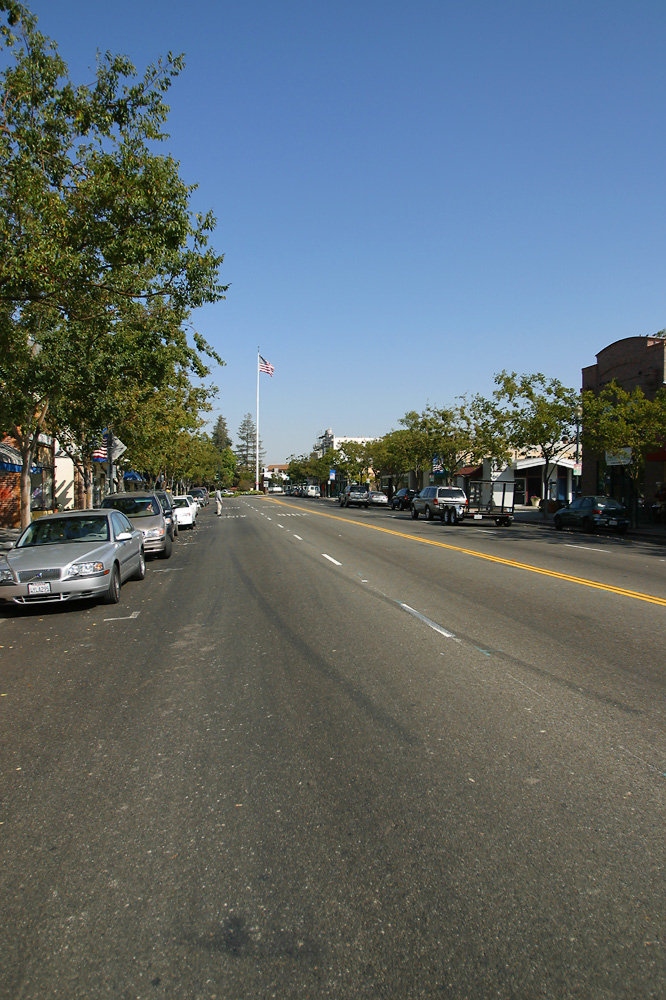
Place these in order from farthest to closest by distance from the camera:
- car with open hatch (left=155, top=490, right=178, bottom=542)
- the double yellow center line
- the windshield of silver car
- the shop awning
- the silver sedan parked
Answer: the shop awning < car with open hatch (left=155, top=490, right=178, bottom=542) < the windshield of silver car < the double yellow center line < the silver sedan parked

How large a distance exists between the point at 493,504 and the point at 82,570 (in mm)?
24059

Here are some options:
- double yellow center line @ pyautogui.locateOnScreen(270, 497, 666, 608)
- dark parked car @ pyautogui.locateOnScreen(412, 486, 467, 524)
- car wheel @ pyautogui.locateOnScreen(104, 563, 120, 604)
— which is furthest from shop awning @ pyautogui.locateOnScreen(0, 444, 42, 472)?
dark parked car @ pyautogui.locateOnScreen(412, 486, 467, 524)

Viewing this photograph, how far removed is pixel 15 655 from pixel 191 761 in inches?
165

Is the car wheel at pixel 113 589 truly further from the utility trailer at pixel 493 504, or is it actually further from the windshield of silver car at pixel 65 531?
the utility trailer at pixel 493 504

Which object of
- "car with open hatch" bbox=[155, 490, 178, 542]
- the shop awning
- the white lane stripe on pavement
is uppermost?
the shop awning

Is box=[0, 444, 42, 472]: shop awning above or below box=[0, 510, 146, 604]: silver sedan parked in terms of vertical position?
above

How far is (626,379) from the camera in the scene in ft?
121

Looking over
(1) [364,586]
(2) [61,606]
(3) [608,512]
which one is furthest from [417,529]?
(2) [61,606]

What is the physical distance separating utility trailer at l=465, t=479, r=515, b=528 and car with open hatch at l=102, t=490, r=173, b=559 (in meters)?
17.0

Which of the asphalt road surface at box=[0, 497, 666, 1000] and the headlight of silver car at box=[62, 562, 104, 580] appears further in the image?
the headlight of silver car at box=[62, 562, 104, 580]

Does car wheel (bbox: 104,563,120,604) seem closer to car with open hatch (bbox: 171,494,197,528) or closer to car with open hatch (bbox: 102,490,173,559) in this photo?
car with open hatch (bbox: 102,490,173,559)

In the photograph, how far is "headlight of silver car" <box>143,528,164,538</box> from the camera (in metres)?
17.6

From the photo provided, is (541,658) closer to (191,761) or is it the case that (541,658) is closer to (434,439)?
(191,761)

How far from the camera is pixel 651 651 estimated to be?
287 inches
